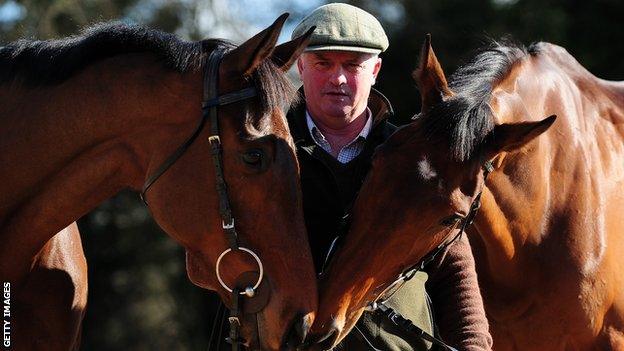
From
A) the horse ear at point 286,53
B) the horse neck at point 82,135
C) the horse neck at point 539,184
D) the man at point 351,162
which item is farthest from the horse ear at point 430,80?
the horse neck at point 82,135

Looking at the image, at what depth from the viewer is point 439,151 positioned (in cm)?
394

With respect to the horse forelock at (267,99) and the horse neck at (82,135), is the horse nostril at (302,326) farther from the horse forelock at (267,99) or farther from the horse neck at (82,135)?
the horse neck at (82,135)

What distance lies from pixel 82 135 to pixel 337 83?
108cm

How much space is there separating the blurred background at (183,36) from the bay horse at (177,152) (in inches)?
325

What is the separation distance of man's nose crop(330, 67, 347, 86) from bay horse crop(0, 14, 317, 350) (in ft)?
1.54

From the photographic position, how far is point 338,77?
419cm

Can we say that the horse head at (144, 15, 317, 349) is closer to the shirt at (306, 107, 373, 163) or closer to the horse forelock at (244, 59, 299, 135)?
the horse forelock at (244, 59, 299, 135)

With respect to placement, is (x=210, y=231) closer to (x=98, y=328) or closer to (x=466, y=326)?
(x=466, y=326)

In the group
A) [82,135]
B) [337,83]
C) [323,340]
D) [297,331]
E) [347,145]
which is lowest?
[323,340]

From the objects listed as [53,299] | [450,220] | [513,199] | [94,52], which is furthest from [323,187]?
[53,299]

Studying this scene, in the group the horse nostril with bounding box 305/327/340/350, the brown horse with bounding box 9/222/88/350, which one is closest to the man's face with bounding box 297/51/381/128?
the horse nostril with bounding box 305/327/340/350

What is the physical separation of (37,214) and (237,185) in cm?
77

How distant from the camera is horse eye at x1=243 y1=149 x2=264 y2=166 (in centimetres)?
350

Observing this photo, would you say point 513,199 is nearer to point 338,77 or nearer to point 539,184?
point 539,184
